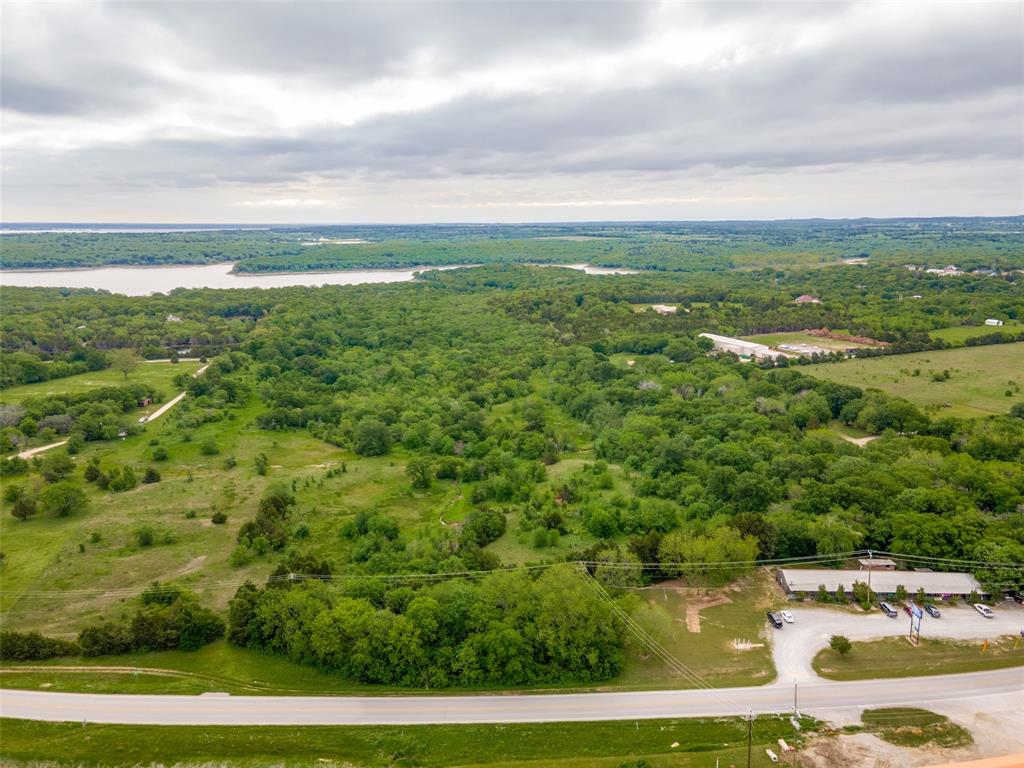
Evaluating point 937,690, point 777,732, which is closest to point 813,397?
point 937,690

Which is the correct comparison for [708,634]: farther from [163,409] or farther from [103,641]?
[163,409]

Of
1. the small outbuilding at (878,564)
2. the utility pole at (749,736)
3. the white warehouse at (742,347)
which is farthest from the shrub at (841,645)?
the white warehouse at (742,347)

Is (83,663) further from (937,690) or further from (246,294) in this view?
(246,294)

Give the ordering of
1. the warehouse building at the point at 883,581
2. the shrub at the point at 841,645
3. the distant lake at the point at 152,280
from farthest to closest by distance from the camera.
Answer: the distant lake at the point at 152,280 → the warehouse building at the point at 883,581 → the shrub at the point at 841,645

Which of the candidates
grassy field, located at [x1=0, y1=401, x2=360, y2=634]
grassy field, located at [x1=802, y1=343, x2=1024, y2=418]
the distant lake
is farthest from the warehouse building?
the distant lake

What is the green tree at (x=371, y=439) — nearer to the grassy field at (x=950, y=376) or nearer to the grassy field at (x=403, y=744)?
the grassy field at (x=403, y=744)

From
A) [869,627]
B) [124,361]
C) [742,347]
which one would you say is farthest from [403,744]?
[124,361]

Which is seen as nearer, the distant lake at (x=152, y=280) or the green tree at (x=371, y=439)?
the green tree at (x=371, y=439)
